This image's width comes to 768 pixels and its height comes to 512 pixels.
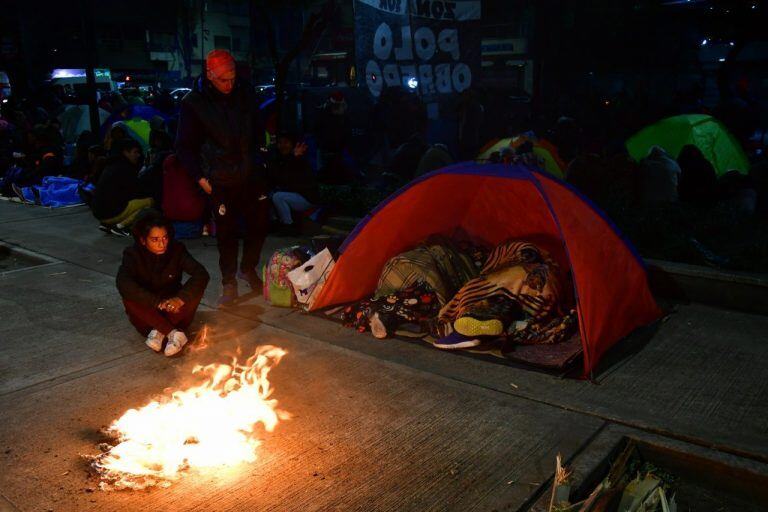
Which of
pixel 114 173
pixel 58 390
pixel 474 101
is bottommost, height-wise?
pixel 58 390

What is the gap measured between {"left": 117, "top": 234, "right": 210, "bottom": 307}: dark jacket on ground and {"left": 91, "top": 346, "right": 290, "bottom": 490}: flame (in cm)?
80

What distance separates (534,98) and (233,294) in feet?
36.5

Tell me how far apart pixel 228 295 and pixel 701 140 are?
736 centimetres

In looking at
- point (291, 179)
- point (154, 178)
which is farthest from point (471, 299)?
point (154, 178)

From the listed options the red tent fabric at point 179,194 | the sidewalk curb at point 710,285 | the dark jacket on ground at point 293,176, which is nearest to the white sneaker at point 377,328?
the sidewalk curb at point 710,285

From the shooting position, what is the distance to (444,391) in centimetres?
412

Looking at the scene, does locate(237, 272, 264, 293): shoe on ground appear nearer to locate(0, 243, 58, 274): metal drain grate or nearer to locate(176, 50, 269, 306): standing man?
→ locate(176, 50, 269, 306): standing man

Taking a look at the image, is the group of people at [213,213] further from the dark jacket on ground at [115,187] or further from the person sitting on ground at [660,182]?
the person sitting on ground at [660,182]

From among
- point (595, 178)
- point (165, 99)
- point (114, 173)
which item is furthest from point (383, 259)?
point (165, 99)

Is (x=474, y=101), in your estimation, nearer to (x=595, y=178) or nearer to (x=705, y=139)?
(x=705, y=139)

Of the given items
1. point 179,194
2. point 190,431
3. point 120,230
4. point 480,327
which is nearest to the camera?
point 190,431

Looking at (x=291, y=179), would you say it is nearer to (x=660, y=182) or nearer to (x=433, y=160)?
(x=433, y=160)

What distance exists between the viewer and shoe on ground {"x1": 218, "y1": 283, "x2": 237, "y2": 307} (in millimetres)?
5820

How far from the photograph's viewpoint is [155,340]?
477 cm
